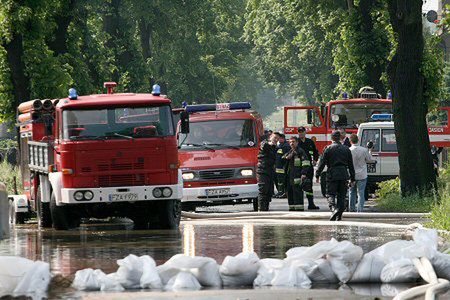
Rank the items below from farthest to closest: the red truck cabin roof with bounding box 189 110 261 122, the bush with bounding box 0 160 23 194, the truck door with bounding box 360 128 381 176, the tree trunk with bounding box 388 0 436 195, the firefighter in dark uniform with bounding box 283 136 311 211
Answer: the truck door with bounding box 360 128 381 176 < the bush with bounding box 0 160 23 194 < the red truck cabin roof with bounding box 189 110 261 122 < the firefighter in dark uniform with bounding box 283 136 311 211 < the tree trunk with bounding box 388 0 436 195

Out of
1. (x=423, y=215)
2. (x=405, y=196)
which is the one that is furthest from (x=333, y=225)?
(x=405, y=196)

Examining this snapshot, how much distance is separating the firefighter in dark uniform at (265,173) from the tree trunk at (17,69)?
787cm

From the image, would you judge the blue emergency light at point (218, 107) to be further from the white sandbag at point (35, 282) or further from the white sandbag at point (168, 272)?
the white sandbag at point (35, 282)

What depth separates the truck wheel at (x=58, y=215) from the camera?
78.0 feet

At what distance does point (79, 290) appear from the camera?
1340cm

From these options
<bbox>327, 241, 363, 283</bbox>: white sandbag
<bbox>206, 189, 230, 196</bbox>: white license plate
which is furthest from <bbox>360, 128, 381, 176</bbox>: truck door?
<bbox>327, 241, 363, 283</bbox>: white sandbag

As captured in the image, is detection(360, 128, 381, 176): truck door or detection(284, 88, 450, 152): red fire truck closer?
detection(360, 128, 381, 176): truck door

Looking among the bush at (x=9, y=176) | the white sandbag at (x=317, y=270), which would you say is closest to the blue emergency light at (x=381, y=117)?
the bush at (x=9, y=176)

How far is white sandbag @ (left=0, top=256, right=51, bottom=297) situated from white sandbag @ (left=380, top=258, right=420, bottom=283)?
3322mm

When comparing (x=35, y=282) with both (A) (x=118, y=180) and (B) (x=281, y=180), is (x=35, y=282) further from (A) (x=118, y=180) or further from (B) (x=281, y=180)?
(B) (x=281, y=180)

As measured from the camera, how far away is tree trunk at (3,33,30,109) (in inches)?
1379

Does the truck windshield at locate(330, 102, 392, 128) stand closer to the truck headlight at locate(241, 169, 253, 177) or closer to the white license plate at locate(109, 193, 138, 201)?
the truck headlight at locate(241, 169, 253, 177)

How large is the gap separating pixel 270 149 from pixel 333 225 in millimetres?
6550

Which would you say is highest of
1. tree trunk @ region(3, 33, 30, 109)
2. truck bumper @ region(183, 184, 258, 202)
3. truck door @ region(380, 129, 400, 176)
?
tree trunk @ region(3, 33, 30, 109)
